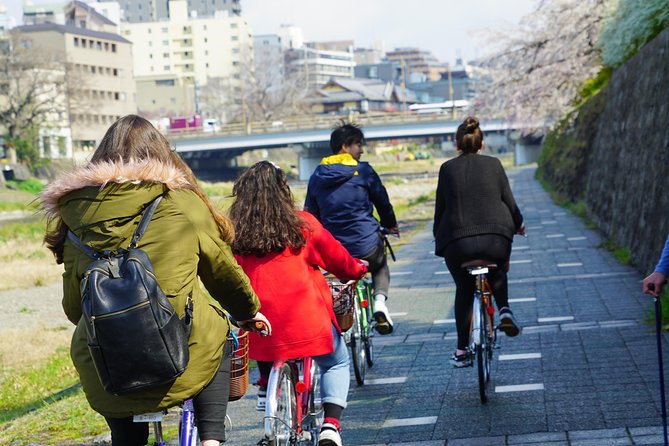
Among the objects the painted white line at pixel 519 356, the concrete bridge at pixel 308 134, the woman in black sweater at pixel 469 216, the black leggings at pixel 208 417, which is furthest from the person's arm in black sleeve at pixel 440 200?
the concrete bridge at pixel 308 134

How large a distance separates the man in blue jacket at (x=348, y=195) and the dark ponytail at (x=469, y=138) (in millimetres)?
774

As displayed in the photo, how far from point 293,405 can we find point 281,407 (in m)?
0.19

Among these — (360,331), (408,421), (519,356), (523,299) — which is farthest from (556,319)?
(408,421)

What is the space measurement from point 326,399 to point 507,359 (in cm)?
299

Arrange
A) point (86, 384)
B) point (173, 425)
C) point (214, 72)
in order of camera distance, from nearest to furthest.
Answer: point (86, 384) < point (173, 425) < point (214, 72)

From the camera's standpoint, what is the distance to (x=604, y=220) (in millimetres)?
17141

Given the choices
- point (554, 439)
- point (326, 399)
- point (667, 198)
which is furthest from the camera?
point (667, 198)

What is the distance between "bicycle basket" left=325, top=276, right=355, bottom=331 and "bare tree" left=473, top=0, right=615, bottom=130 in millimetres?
21877

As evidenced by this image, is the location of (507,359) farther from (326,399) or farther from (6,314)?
(6,314)

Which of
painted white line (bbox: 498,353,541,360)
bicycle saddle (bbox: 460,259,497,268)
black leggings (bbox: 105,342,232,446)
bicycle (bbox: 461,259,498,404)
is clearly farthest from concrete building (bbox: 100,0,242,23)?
black leggings (bbox: 105,342,232,446)

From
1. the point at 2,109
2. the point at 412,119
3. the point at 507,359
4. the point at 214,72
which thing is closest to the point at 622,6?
the point at 507,359

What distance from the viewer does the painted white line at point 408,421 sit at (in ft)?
19.2

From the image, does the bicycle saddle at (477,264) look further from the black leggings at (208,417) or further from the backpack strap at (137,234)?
the backpack strap at (137,234)

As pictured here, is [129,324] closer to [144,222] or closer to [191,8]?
[144,222]
